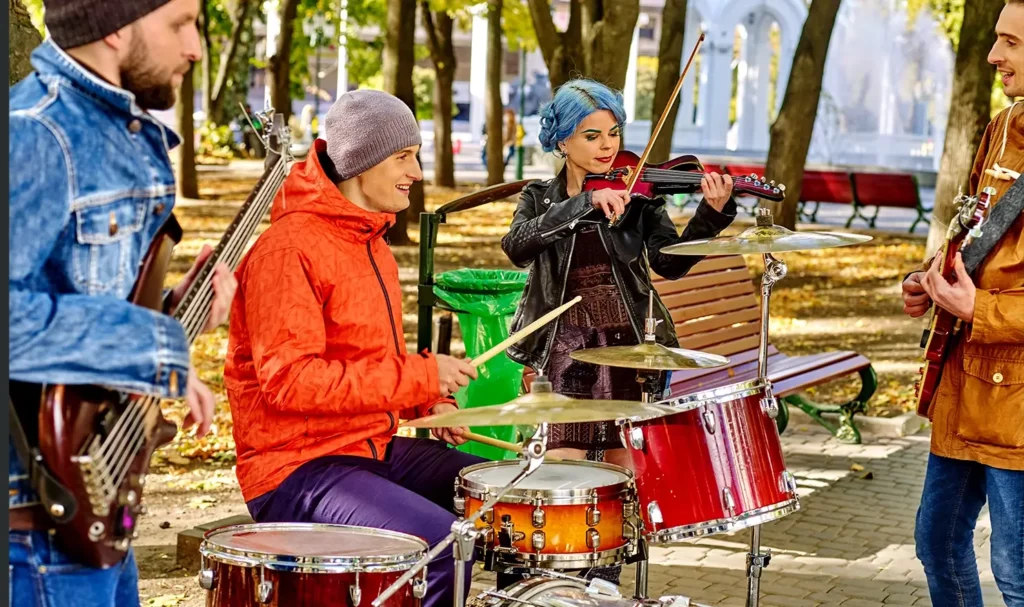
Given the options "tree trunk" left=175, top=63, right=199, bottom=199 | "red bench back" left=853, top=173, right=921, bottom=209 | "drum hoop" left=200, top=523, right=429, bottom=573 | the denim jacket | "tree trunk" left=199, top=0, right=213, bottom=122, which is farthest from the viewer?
"tree trunk" left=199, top=0, right=213, bottom=122

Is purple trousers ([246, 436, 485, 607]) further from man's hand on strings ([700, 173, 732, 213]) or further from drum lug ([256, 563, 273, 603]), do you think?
man's hand on strings ([700, 173, 732, 213])

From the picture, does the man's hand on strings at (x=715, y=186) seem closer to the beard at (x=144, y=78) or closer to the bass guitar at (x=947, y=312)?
the bass guitar at (x=947, y=312)

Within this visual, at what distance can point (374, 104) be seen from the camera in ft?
14.7

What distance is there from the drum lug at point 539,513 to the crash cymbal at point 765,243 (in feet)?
3.75

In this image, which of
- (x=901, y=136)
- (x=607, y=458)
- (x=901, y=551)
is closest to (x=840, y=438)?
(x=901, y=551)

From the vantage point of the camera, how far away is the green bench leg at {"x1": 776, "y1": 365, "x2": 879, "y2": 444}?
9.08 meters

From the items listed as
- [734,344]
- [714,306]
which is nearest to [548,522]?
[714,306]

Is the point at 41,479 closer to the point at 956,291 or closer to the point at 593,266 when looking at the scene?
the point at 956,291

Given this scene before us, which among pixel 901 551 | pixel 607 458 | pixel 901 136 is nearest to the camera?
pixel 607 458

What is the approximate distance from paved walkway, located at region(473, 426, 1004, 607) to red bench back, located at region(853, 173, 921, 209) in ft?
52.2

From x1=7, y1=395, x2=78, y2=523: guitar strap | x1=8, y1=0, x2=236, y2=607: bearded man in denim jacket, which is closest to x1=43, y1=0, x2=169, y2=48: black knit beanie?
x1=8, y1=0, x2=236, y2=607: bearded man in denim jacket

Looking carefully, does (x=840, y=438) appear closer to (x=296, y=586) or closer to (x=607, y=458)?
(x=607, y=458)

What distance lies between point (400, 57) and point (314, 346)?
13.8 metres

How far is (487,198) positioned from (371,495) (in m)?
2.32
